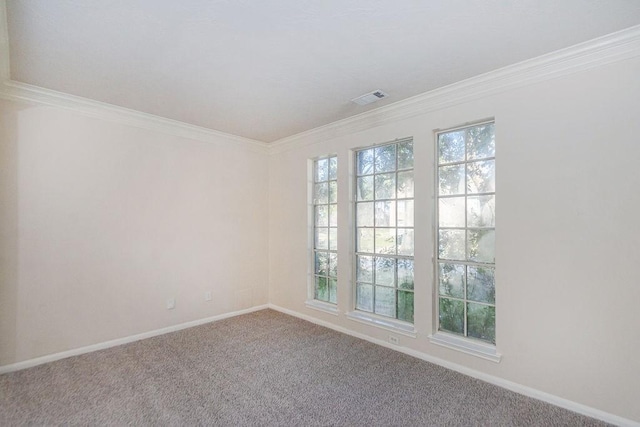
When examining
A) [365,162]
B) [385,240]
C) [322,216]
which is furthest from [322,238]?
[365,162]

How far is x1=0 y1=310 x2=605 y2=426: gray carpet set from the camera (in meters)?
2.14

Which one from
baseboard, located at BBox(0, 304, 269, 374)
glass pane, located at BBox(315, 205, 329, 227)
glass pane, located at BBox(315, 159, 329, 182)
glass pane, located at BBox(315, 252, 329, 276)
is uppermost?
glass pane, located at BBox(315, 159, 329, 182)

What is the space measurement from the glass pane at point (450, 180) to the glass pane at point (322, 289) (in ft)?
6.52

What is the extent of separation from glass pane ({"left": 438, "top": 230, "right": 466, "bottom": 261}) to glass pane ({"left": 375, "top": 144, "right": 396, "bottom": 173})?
3.06 ft

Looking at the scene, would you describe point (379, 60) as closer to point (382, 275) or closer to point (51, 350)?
point (382, 275)

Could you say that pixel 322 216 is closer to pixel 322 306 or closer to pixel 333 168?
pixel 333 168

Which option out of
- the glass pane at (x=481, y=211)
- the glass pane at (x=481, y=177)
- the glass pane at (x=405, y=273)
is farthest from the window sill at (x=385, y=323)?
the glass pane at (x=481, y=177)

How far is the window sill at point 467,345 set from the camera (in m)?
2.61

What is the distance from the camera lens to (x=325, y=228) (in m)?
4.26

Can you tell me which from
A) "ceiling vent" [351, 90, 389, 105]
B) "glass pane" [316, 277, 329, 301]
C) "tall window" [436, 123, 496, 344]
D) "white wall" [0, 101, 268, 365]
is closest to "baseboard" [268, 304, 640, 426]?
"tall window" [436, 123, 496, 344]

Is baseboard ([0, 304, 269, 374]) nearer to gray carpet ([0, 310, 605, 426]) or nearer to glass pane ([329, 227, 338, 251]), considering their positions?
gray carpet ([0, 310, 605, 426])

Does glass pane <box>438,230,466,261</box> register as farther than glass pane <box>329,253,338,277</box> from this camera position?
No

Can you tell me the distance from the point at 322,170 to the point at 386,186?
1.11 metres

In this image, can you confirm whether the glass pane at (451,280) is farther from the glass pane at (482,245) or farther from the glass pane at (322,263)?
the glass pane at (322,263)
